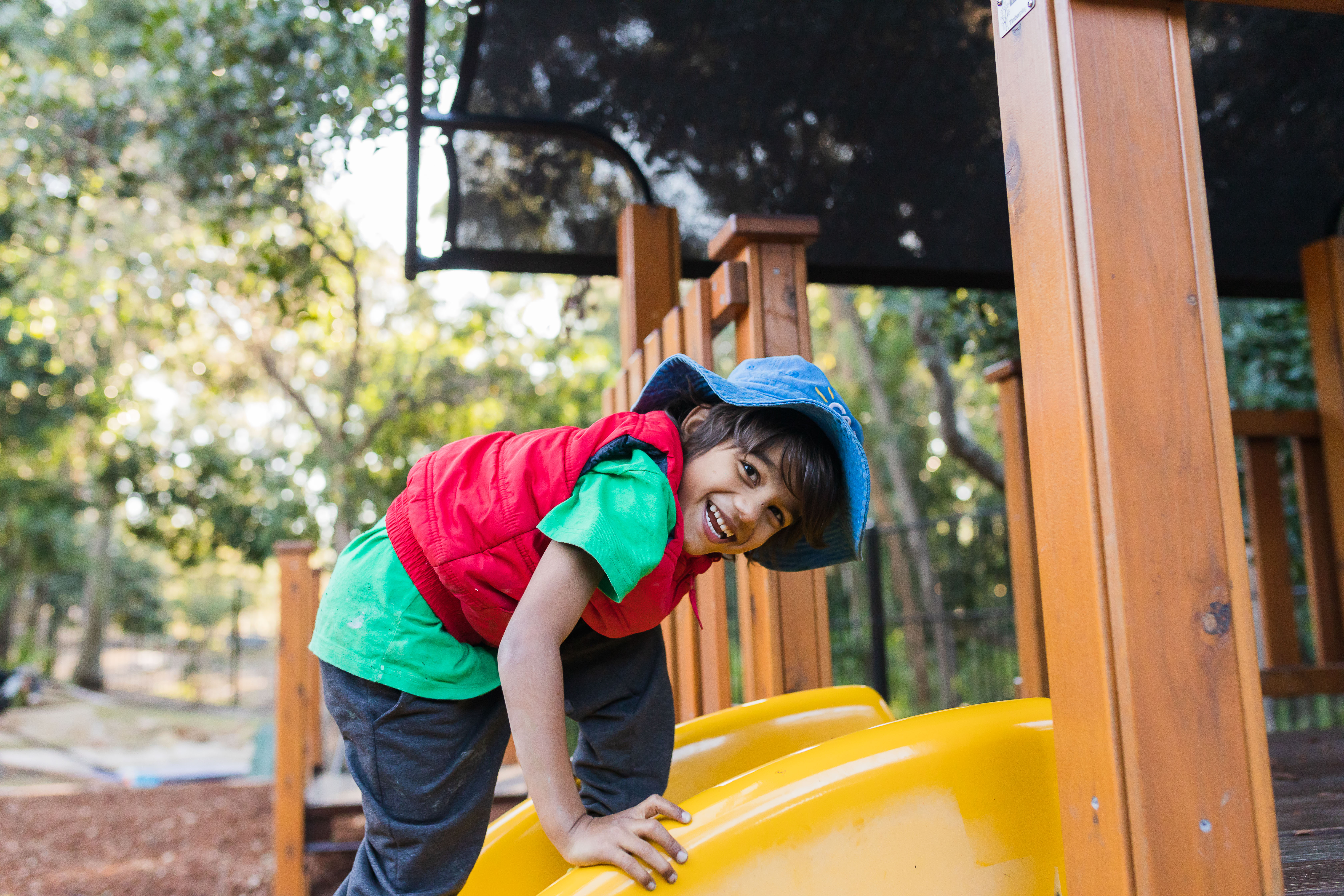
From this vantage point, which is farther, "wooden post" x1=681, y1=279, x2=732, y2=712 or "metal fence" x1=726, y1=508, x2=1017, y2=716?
"metal fence" x1=726, y1=508, x2=1017, y2=716

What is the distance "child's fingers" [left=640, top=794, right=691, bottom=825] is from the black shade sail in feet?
7.90

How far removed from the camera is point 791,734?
177 cm

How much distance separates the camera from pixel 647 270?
2998mm

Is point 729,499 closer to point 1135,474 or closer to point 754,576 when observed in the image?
point 1135,474

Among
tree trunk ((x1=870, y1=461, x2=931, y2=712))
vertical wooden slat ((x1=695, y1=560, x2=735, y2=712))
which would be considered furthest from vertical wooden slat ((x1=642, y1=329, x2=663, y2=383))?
tree trunk ((x1=870, y1=461, x2=931, y2=712))

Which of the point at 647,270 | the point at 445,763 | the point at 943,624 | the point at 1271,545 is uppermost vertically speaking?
the point at 647,270

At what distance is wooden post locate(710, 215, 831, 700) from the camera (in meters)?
2.06

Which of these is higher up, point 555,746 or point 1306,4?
point 1306,4

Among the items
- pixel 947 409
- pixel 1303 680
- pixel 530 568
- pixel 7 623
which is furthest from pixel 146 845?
pixel 7 623

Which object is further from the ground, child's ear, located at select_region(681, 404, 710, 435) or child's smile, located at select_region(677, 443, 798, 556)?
child's ear, located at select_region(681, 404, 710, 435)

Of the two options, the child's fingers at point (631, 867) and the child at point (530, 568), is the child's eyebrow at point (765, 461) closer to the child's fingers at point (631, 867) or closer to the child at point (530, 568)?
the child at point (530, 568)

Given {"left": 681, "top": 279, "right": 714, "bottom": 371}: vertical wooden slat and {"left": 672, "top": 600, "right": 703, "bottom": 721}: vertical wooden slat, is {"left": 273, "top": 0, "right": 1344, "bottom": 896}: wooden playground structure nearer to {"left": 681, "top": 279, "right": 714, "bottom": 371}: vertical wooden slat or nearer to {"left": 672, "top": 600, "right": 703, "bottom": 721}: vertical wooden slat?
{"left": 681, "top": 279, "right": 714, "bottom": 371}: vertical wooden slat

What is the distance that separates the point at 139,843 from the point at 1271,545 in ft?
21.7

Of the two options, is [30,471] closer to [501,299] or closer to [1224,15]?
[501,299]
